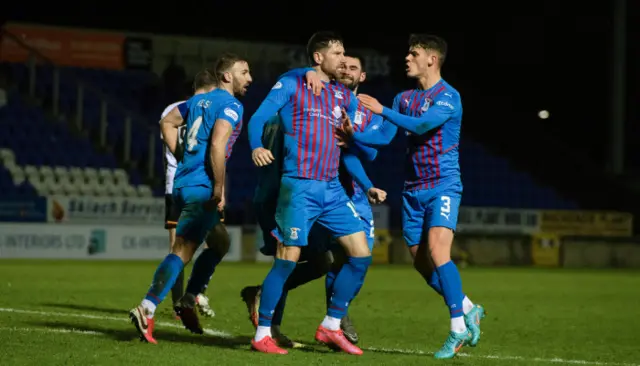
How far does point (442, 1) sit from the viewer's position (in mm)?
28953

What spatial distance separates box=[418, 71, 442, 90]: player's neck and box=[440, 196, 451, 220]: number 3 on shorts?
829 millimetres

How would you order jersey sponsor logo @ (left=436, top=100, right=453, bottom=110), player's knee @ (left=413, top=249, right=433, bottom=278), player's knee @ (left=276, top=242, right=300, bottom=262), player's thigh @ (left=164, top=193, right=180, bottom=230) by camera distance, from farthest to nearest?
1. player's thigh @ (left=164, top=193, right=180, bottom=230)
2. player's knee @ (left=413, top=249, right=433, bottom=278)
3. jersey sponsor logo @ (left=436, top=100, right=453, bottom=110)
4. player's knee @ (left=276, top=242, right=300, bottom=262)

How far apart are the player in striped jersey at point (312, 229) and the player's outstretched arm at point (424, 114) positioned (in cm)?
54

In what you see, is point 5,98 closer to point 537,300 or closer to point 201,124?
point 537,300

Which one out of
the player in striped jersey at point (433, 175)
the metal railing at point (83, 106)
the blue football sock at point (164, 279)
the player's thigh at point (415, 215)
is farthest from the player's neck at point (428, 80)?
the metal railing at point (83, 106)

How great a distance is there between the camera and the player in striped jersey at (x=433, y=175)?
24.4ft

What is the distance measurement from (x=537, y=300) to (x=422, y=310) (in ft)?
7.86

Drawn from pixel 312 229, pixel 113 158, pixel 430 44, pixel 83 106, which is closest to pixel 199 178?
pixel 312 229

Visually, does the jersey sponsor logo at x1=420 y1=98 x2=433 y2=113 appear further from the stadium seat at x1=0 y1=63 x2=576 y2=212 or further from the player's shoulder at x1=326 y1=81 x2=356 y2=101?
the stadium seat at x1=0 y1=63 x2=576 y2=212

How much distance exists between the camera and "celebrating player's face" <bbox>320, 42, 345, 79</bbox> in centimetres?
741

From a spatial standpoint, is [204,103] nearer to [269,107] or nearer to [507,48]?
[269,107]

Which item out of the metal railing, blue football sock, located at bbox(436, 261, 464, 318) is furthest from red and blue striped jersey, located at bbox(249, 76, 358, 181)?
the metal railing

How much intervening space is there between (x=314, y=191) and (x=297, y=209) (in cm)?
17

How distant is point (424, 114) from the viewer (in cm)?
748
